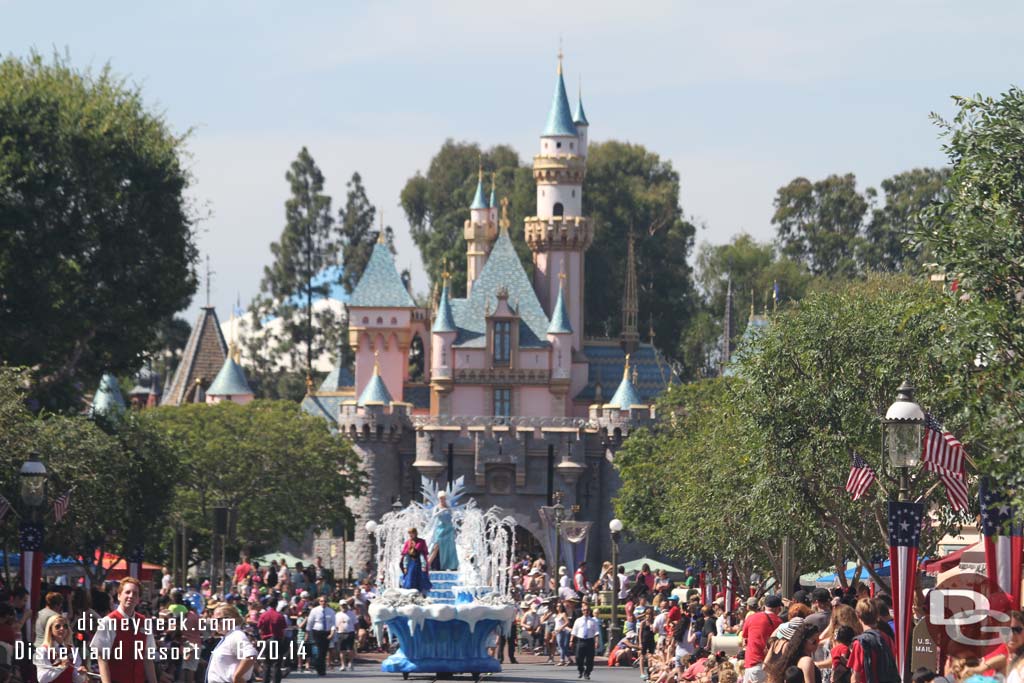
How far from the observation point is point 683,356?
356 feet

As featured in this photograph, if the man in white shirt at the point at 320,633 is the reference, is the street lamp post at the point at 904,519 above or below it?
above

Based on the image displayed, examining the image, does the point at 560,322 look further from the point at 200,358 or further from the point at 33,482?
the point at 33,482

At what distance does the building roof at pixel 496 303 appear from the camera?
3652 inches

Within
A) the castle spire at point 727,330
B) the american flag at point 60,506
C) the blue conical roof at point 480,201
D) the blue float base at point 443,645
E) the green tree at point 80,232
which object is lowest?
the blue float base at point 443,645

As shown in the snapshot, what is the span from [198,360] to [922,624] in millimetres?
86200

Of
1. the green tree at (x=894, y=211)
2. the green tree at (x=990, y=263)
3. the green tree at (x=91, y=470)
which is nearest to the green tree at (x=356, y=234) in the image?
the green tree at (x=894, y=211)

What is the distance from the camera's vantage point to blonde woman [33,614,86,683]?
61.5 ft

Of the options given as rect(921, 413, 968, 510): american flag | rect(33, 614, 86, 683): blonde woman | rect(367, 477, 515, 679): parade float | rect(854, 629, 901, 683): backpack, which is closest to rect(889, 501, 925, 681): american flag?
rect(854, 629, 901, 683): backpack

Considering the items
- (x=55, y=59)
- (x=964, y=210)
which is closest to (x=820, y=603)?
(x=964, y=210)

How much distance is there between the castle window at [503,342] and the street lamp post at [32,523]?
204 feet

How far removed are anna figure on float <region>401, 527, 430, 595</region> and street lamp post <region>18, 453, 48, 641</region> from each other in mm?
6020

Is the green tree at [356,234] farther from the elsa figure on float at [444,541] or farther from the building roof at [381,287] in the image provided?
the elsa figure on float at [444,541]

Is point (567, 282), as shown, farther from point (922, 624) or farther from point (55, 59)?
point (922, 624)

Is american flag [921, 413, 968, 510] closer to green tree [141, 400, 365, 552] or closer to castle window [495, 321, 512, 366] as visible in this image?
green tree [141, 400, 365, 552]
